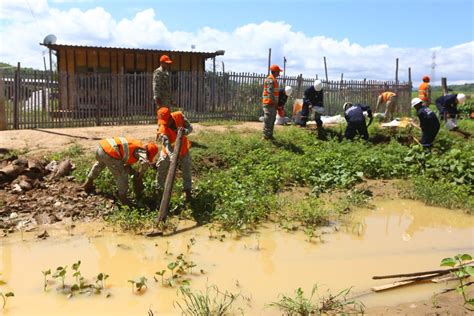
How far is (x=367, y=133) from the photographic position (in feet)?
38.7

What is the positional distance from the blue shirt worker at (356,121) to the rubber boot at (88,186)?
683 centimetres

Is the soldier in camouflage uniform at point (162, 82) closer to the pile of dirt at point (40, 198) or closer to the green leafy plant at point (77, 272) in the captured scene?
the pile of dirt at point (40, 198)

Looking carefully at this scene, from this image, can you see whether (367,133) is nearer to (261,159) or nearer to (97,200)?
(261,159)

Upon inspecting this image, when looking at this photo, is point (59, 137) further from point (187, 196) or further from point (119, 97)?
point (187, 196)

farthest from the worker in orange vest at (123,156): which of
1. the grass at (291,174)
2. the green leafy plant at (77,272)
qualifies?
the green leafy plant at (77,272)

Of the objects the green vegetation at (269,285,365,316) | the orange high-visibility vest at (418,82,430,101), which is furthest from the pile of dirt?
the orange high-visibility vest at (418,82,430,101)

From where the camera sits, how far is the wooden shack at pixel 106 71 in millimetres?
12945

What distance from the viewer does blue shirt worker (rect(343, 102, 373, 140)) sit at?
11.5 metres

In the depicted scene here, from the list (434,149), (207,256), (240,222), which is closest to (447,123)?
(434,149)

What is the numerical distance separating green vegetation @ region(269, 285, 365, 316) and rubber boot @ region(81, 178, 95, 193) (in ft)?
13.9

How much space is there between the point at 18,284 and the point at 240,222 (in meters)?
3.12

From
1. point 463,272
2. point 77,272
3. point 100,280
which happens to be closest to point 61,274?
point 77,272

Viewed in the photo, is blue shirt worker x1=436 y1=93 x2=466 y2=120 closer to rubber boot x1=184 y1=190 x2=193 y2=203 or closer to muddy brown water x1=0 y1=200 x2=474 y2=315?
muddy brown water x1=0 y1=200 x2=474 y2=315

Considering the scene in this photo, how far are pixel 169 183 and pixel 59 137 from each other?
4.65 m
